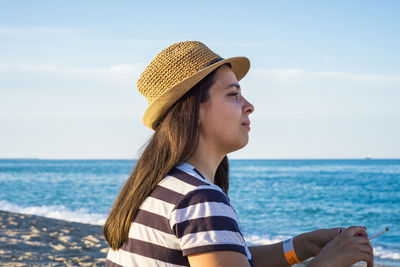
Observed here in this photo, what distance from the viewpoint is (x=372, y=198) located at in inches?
1070

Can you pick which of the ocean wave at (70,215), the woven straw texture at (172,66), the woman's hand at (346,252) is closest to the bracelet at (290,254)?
the woman's hand at (346,252)

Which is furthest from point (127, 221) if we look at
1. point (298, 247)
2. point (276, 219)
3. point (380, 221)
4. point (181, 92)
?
point (380, 221)

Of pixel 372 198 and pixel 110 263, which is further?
pixel 372 198

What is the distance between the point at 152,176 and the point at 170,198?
0.18m

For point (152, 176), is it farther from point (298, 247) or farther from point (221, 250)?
point (298, 247)

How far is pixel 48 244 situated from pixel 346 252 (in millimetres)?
7020

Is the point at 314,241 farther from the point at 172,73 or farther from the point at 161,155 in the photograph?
the point at 172,73

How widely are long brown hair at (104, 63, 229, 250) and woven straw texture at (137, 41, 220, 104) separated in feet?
0.23

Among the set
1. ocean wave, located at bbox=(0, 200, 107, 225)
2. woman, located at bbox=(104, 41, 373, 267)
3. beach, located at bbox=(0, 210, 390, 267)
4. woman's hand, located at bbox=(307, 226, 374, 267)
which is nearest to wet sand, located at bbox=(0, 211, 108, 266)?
beach, located at bbox=(0, 210, 390, 267)

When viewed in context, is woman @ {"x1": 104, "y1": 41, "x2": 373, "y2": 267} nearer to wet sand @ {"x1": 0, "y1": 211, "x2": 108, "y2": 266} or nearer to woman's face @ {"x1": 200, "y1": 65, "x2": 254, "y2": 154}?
woman's face @ {"x1": 200, "y1": 65, "x2": 254, "y2": 154}

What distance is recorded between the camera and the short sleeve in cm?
152

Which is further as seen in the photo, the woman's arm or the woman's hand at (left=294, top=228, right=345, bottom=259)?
the woman's hand at (left=294, top=228, right=345, bottom=259)

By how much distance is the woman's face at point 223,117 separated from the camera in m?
1.96

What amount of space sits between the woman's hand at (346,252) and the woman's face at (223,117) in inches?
21.1
